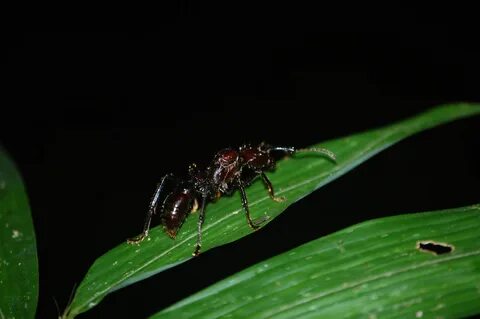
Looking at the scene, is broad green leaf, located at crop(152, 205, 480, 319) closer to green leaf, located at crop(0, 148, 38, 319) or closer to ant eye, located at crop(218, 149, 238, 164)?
green leaf, located at crop(0, 148, 38, 319)

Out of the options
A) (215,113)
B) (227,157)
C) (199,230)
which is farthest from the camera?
(215,113)

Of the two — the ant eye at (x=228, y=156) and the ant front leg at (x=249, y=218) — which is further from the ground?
the ant eye at (x=228, y=156)

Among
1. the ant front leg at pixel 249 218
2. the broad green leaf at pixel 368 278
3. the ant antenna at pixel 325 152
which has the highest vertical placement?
the ant antenna at pixel 325 152

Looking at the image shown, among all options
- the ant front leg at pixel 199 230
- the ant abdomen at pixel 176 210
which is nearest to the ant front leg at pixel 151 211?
the ant abdomen at pixel 176 210

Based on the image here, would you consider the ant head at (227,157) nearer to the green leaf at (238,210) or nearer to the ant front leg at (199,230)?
the green leaf at (238,210)

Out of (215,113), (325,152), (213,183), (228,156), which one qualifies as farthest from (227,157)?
(215,113)

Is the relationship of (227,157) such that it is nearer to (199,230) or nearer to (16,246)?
(199,230)
